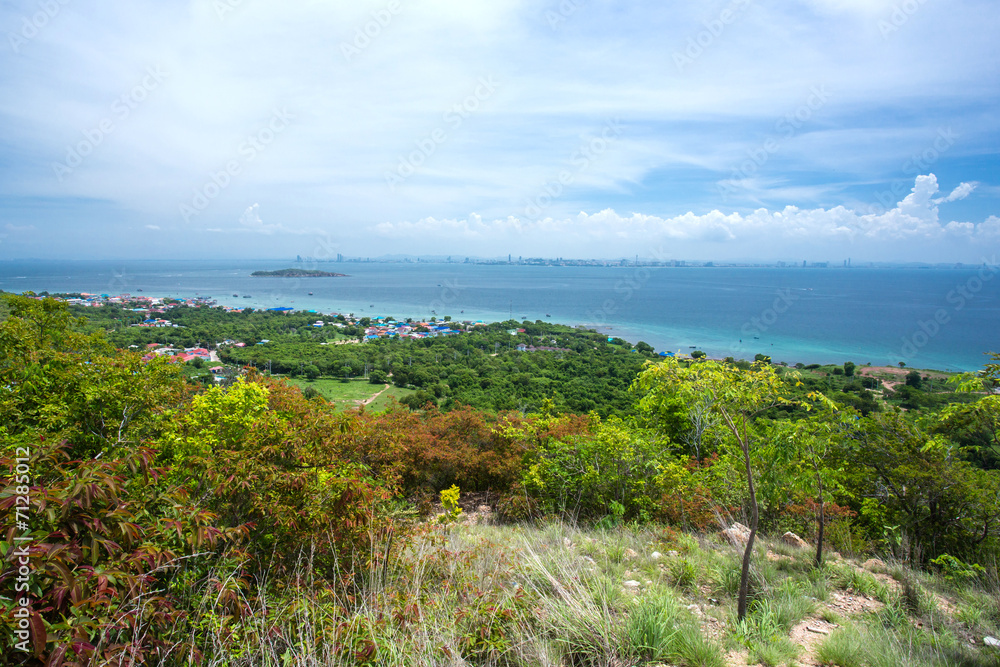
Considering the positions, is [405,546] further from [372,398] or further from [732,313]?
[732,313]

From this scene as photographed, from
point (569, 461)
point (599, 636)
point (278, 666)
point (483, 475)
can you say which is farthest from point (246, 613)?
point (483, 475)

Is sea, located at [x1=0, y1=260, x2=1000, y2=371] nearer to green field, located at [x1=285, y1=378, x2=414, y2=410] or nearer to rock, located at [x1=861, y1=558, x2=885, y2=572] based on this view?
green field, located at [x1=285, y1=378, x2=414, y2=410]

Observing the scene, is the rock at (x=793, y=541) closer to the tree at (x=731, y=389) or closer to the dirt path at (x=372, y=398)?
the tree at (x=731, y=389)

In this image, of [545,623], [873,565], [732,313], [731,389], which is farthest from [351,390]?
[732,313]

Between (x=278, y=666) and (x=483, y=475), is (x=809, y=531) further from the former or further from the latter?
(x=278, y=666)

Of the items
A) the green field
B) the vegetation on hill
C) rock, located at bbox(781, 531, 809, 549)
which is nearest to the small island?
the green field
